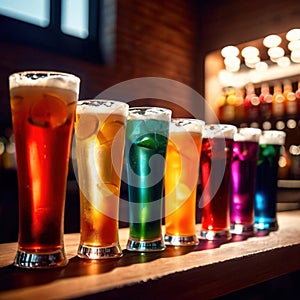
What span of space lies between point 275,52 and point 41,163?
435 centimetres

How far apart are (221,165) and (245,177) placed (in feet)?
0.43

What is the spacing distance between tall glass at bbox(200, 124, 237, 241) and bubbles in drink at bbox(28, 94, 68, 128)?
1.45 ft

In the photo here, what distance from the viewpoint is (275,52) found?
4707 millimetres

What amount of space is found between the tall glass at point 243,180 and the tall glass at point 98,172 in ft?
1.52

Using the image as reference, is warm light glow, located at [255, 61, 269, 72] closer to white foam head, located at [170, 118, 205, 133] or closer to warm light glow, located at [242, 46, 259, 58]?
warm light glow, located at [242, 46, 259, 58]

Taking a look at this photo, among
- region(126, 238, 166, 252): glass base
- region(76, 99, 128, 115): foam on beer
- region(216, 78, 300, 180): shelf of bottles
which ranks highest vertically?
region(216, 78, 300, 180): shelf of bottles

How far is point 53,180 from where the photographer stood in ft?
2.33

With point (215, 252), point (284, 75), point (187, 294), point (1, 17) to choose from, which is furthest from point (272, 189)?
point (284, 75)

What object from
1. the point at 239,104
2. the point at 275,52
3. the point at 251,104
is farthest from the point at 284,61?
the point at 239,104

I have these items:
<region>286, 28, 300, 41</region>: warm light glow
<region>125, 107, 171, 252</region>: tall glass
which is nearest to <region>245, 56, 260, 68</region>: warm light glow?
<region>286, 28, 300, 41</region>: warm light glow

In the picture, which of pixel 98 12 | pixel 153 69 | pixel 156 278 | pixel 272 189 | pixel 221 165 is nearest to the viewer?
pixel 156 278

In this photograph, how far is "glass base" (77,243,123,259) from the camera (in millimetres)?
792

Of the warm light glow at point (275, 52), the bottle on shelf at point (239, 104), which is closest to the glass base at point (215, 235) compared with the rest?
the warm light glow at point (275, 52)

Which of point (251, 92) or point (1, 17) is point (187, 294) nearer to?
point (1, 17)
